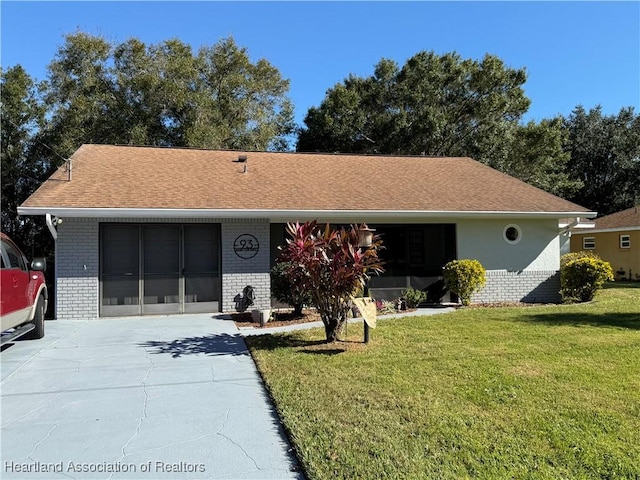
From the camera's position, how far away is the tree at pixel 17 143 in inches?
797

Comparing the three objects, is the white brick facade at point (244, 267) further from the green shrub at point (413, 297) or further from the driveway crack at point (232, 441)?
the driveway crack at point (232, 441)

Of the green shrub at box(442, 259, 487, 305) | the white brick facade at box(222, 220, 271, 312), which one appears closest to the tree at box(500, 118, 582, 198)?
the green shrub at box(442, 259, 487, 305)

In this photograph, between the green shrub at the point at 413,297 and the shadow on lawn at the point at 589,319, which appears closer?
the shadow on lawn at the point at 589,319

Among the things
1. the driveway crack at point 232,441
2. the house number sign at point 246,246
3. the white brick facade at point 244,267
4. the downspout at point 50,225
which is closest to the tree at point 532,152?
the white brick facade at point 244,267

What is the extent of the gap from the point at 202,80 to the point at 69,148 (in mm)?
7946

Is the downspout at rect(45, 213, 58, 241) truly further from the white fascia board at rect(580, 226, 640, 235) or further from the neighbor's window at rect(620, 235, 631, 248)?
the neighbor's window at rect(620, 235, 631, 248)

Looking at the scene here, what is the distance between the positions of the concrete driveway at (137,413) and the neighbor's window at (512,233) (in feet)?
27.5

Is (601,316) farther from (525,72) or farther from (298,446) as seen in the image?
(525,72)

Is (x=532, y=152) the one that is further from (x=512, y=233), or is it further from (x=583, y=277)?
(x=583, y=277)

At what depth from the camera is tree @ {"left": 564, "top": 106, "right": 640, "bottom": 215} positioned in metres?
32.4

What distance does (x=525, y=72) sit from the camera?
87.6ft

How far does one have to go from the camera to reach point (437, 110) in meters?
25.3

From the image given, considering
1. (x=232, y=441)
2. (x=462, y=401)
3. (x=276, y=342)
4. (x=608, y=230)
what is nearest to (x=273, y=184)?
(x=276, y=342)

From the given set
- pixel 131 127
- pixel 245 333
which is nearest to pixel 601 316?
pixel 245 333
